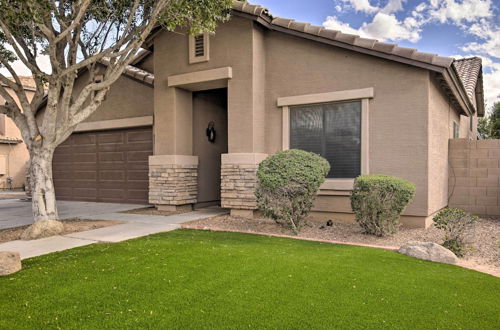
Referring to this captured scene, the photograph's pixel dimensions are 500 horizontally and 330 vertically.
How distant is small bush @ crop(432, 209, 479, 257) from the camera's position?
20.0 feet

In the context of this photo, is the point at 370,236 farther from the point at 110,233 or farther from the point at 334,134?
the point at 110,233

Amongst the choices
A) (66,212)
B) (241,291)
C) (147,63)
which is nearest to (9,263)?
(241,291)

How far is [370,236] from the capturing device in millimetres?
7148

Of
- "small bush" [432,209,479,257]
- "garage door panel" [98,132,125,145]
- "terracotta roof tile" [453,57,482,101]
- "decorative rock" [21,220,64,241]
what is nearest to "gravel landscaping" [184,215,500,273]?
"small bush" [432,209,479,257]

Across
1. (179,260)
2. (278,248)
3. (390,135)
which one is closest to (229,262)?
(179,260)

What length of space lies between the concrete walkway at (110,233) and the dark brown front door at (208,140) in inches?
62.7

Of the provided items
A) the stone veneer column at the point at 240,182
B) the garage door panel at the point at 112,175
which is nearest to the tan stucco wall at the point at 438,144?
the stone veneer column at the point at 240,182

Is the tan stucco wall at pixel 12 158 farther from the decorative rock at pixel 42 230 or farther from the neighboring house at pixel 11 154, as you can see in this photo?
the decorative rock at pixel 42 230

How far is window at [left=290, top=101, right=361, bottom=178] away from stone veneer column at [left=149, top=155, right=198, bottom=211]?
3.41 metres

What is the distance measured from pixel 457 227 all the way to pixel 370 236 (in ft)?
5.09

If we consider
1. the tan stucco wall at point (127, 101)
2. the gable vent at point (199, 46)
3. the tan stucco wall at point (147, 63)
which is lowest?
the tan stucco wall at point (127, 101)

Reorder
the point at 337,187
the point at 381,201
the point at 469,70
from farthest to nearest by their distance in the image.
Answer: the point at 469,70 < the point at 337,187 < the point at 381,201

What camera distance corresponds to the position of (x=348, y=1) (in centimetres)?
1395

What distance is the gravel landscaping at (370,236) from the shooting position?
612 centimetres
